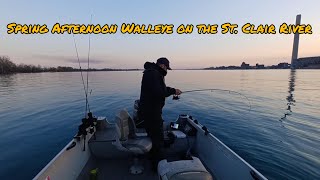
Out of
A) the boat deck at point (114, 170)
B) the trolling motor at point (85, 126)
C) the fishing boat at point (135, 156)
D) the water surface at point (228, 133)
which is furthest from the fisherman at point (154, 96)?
the water surface at point (228, 133)

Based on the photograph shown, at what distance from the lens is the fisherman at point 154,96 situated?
344 cm

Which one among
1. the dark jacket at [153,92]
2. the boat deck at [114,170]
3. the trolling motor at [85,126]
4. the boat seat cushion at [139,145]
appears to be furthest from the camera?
the trolling motor at [85,126]

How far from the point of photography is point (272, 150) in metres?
7.59

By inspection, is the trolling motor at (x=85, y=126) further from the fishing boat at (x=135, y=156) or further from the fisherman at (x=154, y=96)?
the fisherman at (x=154, y=96)

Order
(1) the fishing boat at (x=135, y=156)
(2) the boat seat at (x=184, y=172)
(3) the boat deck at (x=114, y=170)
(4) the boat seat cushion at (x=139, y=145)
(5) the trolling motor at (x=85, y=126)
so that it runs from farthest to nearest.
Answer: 1. (5) the trolling motor at (x=85, y=126)
2. (3) the boat deck at (x=114, y=170)
3. (4) the boat seat cushion at (x=139, y=145)
4. (1) the fishing boat at (x=135, y=156)
5. (2) the boat seat at (x=184, y=172)

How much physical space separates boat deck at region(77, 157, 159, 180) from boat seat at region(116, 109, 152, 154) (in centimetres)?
86

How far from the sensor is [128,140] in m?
3.84

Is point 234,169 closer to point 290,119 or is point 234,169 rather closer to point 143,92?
point 143,92

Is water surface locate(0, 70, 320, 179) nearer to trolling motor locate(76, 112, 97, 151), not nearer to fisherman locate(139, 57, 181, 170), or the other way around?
trolling motor locate(76, 112, 97, 151)

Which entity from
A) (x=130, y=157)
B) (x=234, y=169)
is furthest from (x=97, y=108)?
(x=234, y=169)

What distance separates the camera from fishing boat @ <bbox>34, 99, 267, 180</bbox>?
103 inches

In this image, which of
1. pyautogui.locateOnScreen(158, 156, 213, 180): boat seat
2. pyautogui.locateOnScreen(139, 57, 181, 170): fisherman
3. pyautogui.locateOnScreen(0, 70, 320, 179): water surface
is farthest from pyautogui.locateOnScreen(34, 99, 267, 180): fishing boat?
pyautogui.locateOnScreen(0, 70, 320, 179): water surface

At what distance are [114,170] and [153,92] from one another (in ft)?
7.30

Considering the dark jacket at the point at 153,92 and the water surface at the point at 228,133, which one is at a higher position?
the dark jacket at the point at 153,92
